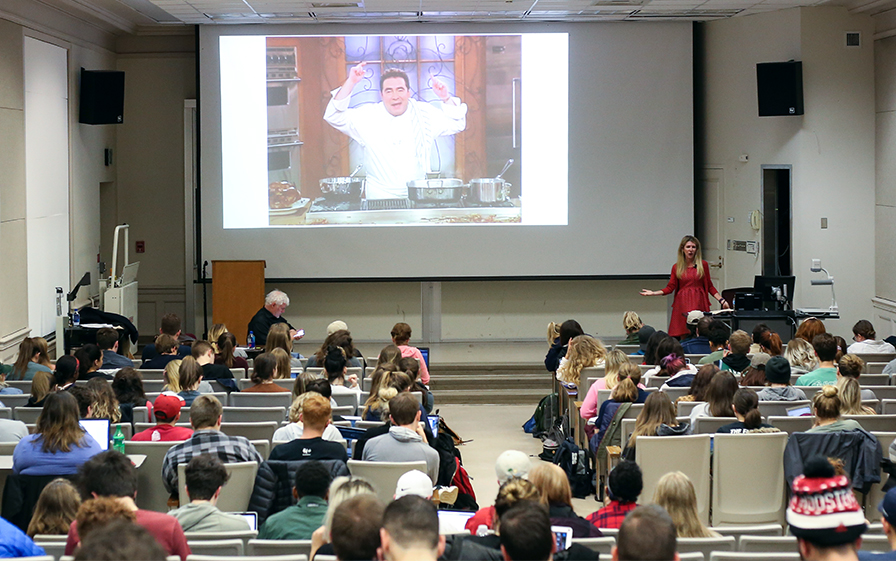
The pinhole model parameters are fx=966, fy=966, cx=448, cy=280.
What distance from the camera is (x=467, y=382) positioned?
10836 millimetres

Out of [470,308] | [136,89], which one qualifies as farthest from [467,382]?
[136,89]

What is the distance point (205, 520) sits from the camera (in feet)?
12.3

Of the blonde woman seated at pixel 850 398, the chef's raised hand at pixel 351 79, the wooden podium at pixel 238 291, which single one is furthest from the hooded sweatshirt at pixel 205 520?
the chef's raised hand at pixel 351 79

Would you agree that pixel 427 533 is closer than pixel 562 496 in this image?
Yes

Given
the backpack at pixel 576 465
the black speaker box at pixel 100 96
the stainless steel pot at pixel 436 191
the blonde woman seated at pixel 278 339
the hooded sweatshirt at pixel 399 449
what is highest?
the black speaker box at pixel 100 96

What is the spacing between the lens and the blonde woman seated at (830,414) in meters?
5.12

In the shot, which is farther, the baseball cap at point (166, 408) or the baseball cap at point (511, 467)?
the baseball cap at point (166, 408)

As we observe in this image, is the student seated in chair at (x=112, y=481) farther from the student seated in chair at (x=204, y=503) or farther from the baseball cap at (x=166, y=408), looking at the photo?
the baseball cap at (x=166, y=408)

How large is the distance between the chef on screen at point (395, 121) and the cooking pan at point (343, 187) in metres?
0.23

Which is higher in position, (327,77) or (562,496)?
(327,77)

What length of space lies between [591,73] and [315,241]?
3996mm

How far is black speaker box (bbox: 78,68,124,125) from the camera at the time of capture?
11352 mm

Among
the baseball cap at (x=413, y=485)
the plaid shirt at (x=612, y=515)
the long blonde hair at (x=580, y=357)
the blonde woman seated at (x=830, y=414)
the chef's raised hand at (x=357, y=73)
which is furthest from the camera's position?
the chef's raised hand at (x=357, y=73)

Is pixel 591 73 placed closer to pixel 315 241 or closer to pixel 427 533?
pixel 315 241
